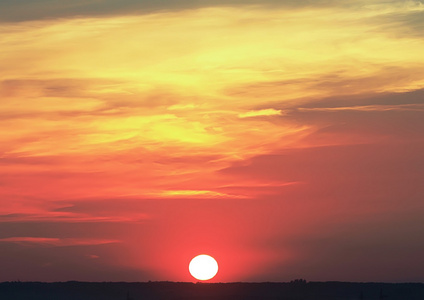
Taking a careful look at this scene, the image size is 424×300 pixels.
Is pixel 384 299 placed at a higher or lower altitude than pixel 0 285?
lower

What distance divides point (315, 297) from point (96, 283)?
30535mm

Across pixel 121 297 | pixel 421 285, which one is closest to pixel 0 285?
pixel 121 297

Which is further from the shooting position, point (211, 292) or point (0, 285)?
point (0, 285)

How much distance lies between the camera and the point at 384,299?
11881cm

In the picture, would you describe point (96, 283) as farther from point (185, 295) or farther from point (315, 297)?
point (315, 297)

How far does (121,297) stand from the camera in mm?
123562

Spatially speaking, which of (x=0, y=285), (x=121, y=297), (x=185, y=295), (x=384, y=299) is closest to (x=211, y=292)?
(x=185, y=295)

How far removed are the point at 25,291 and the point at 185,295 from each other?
21878 mm

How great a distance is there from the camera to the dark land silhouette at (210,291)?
121000 mm

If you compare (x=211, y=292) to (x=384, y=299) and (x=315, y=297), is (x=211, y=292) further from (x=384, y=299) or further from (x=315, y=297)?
(x=384, y=299)

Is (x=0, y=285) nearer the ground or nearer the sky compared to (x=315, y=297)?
nearer the sky

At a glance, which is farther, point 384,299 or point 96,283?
point 96,283

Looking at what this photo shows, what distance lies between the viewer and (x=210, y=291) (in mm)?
125500

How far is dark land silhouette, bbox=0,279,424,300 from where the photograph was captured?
121 meters
